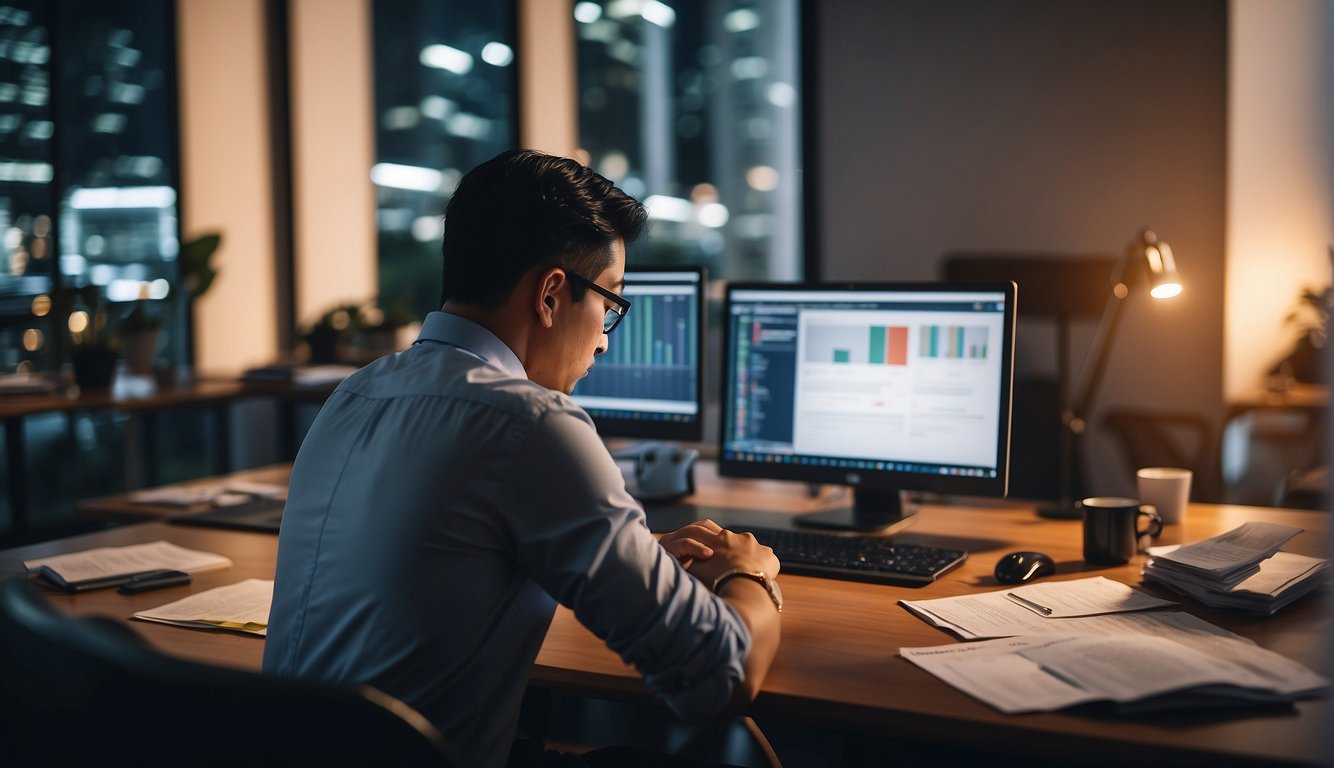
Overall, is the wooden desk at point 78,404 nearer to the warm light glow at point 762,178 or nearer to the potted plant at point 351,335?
the potted plant at point 351,335

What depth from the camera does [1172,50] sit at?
14.6 feet

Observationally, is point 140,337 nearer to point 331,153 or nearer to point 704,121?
point 331,153

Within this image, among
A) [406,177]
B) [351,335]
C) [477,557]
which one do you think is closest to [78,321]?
[351,335]

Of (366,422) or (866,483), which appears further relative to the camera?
(866,483)

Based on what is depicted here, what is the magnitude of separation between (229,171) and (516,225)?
4.40 metres

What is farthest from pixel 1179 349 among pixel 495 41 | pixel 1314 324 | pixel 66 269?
pixel 66 269

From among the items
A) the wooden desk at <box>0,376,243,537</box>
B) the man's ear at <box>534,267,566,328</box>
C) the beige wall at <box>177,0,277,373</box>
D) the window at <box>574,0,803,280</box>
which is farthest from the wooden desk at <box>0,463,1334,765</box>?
the window at <box>574,0,803,280</box>

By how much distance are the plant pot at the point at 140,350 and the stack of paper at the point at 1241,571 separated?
3646mm

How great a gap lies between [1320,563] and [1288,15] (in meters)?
3.41

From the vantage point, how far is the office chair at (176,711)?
0.77 metres

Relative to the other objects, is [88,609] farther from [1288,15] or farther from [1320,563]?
[1288,15]

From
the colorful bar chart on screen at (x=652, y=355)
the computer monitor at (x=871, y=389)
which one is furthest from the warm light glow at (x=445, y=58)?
the computer monitor at (x=871, y=389)

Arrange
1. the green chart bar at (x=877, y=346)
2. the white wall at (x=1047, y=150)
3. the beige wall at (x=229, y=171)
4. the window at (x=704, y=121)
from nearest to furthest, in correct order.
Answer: the green chart bar at (x=877, y=346)
the white wall at (x=1047, y=150)
the beige wall at (x=229, y=171)
the window at (x=704, y=121)

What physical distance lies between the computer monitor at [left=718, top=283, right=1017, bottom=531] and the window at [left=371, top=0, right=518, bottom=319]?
13.3ft
